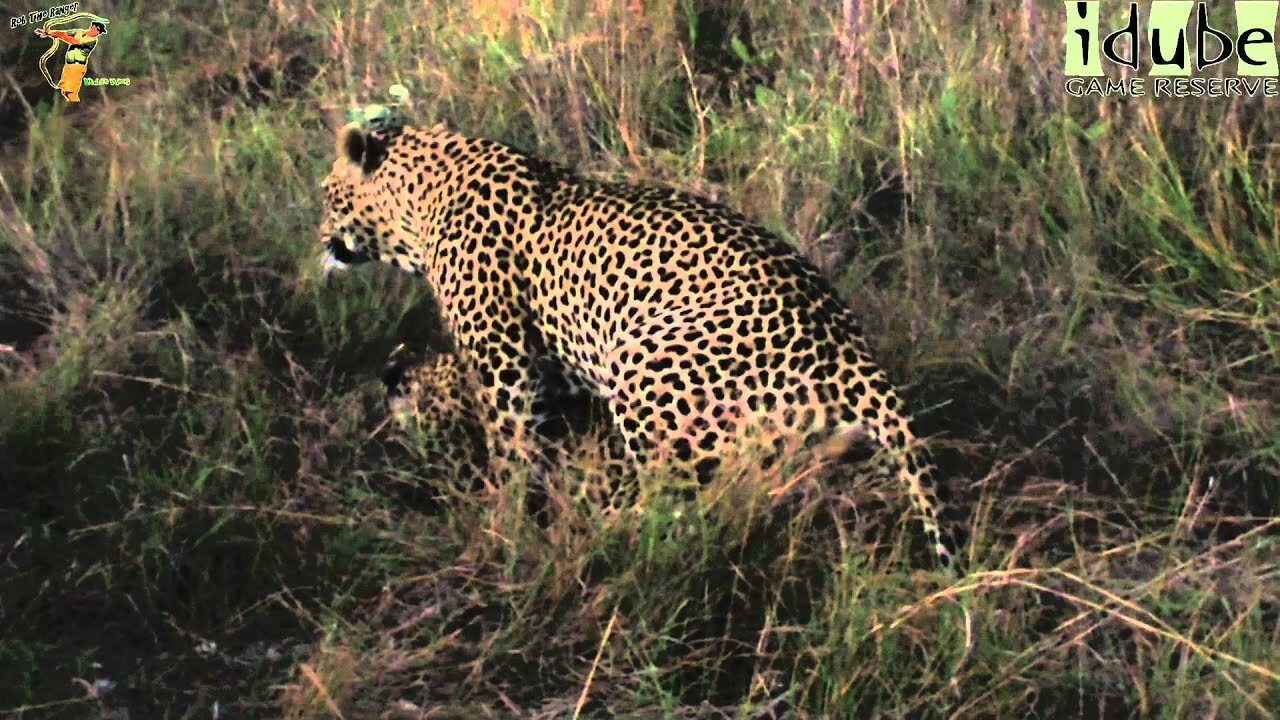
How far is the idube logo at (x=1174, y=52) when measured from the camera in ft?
14.6

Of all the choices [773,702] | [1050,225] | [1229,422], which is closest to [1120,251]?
[1050,225]

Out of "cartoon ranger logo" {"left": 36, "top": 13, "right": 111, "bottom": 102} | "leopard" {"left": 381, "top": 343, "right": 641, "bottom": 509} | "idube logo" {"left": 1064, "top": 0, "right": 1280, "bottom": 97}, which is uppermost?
"cartoon ranger logo" {"left": 36, "top": 13, "right": 111, "bottom": 102}

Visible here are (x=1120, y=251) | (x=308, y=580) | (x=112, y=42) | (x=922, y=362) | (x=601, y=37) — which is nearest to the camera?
(x=308, y=580)

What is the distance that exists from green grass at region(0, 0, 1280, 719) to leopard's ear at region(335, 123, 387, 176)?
379 millimetres

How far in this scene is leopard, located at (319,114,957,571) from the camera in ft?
9.86

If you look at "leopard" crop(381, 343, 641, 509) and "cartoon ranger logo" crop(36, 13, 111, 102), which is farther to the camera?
"cartoon ranger logo" crop(36, 13, 111, 102)

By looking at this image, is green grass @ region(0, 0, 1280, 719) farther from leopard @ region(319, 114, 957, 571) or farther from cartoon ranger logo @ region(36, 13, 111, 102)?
leopard @ region(319, 114, 957, 571)

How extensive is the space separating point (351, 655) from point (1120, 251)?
8.55ft

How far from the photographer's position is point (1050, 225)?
13.8 ft

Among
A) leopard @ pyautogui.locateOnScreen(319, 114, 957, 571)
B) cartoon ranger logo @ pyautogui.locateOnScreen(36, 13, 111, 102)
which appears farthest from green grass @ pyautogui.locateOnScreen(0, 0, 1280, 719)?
leopard @ pyautogui.locateOnScreen(319, 114, 957, 571)

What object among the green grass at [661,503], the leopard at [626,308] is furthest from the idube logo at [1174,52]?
the leopard at [626,308]

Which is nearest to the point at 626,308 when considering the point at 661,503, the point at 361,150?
the point at 661,503

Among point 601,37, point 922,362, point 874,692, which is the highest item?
point 601,37

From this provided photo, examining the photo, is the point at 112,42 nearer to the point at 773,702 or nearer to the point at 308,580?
the point at 308,580
